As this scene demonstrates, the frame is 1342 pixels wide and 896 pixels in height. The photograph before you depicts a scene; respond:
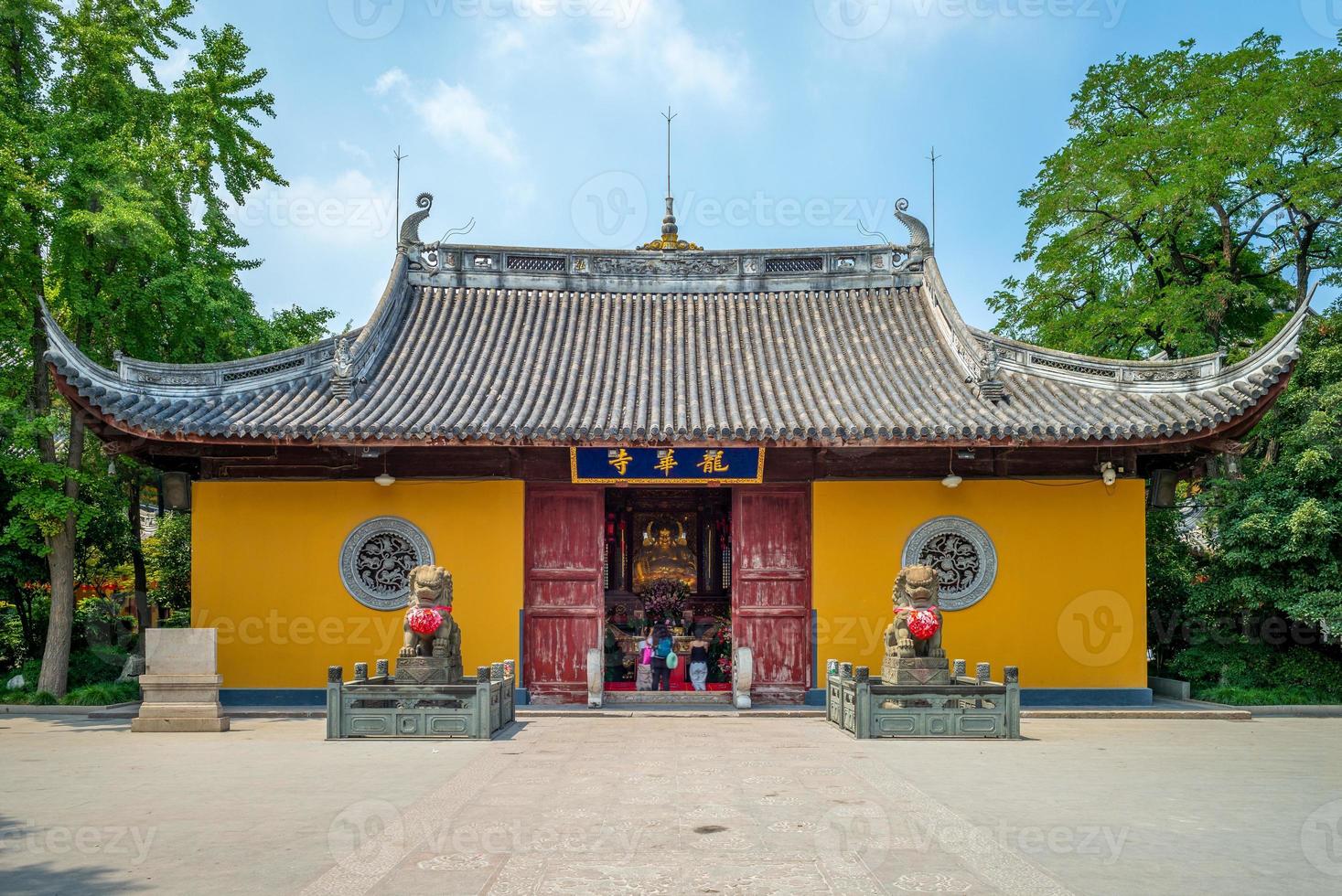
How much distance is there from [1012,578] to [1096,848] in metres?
7.55

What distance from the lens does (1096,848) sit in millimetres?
6082

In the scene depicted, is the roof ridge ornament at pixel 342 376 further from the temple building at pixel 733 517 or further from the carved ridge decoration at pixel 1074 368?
the carved ridge decoration at pixel 1074 368

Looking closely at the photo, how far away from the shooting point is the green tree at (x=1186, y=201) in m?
15.8

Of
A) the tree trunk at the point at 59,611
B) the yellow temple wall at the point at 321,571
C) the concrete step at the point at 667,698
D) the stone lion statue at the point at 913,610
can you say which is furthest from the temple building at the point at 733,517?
the stone lion statue at the point at 913,610

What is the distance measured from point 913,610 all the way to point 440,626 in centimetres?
526

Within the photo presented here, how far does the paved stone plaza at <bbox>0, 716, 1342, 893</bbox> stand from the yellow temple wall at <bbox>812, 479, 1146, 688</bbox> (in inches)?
103

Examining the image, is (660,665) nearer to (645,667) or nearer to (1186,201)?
(645,667)

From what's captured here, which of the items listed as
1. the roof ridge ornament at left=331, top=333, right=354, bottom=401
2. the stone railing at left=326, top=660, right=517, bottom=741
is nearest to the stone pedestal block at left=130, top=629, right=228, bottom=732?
the stone railing at left=326, top=660, right=517, bottom=741

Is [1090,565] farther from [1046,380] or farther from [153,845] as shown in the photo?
[153,845]

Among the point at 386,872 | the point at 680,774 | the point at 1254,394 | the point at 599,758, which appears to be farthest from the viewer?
the point at 1254,394

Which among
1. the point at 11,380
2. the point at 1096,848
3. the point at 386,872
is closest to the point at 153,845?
the point at 386,872

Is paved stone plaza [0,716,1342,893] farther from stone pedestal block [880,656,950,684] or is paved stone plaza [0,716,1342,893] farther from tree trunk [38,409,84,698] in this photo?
tree trunk [38,409,84,698]

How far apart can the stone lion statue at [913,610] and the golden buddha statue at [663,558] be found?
6454 mm

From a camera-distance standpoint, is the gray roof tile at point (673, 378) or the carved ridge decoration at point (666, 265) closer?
the gray roof tile at point (673, 378)
